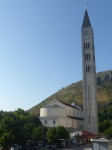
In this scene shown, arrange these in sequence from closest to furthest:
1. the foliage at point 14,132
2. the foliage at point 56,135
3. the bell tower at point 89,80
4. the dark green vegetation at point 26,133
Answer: the foliage at point 14,132 < the dark green vegetation at point 26,133 < the foliage at point 56,135 < the bell tower at point 89,80

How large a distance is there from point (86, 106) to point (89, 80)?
7539 millimetres

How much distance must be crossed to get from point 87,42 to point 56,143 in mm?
34105

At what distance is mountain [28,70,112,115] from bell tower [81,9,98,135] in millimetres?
50454

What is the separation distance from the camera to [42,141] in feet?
169

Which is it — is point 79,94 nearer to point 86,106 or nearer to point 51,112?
point 86,106

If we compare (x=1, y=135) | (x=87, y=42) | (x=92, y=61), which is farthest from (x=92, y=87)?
(x=1, y=135)

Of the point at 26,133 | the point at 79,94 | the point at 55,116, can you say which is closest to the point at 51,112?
the point at 55,116

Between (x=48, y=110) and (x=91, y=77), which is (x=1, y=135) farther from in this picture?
(x=91, y=77)

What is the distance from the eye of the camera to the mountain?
124925mm

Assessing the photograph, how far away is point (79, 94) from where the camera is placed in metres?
140

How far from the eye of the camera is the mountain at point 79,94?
124925 mm

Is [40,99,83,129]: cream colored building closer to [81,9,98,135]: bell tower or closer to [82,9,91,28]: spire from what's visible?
[81,9,98,135]: bell tower

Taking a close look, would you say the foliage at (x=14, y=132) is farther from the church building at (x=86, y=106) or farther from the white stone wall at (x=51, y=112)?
the church building at (x=86, y=106)

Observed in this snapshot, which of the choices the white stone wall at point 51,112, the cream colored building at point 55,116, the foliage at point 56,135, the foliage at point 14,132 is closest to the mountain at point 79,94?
the cream colored building at point 55,116
